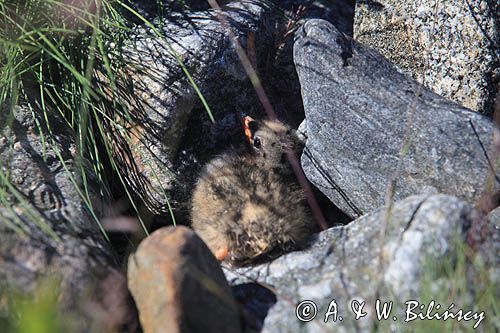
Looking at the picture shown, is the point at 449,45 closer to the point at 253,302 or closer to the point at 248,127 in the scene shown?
the point at 248,127

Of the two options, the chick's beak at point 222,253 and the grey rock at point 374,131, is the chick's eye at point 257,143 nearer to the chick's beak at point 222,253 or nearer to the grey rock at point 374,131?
the grey rock at point 374,131

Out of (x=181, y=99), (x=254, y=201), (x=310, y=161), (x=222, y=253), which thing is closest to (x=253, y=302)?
(x=222, y=253)

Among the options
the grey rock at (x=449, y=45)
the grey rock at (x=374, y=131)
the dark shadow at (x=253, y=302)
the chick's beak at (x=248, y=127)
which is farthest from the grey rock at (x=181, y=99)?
the dark shadow at (x=253, y=302)

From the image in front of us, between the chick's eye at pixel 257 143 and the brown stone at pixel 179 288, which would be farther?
the chick's eye at pixel 257 143

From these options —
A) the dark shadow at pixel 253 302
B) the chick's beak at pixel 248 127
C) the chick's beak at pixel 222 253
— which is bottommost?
the dark shadow at pixel 253 302

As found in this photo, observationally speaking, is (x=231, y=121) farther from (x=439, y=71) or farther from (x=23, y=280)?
(x=23, y=280)

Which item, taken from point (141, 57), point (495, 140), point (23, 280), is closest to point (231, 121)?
point (141, 57)
